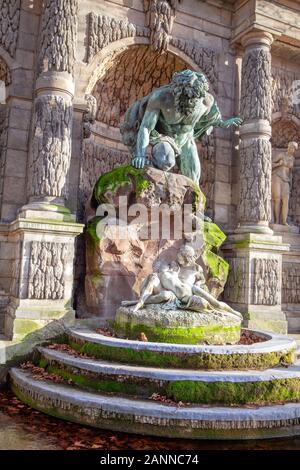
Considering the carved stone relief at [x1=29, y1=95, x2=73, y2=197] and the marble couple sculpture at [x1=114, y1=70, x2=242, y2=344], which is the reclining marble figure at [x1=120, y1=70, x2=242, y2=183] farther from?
the carved stone relief at [x1=29, y1=95, x2=73, y2=197]

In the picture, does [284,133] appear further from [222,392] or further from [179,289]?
[222,392]

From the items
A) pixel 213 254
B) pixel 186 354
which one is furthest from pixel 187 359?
pixel 213 254

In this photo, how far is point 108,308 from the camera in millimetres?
7152

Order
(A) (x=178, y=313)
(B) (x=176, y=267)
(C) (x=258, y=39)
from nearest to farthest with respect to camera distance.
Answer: (A) (x=178, y=313) < (B) (x=176, y=267) < (C) (x=258, y=39)

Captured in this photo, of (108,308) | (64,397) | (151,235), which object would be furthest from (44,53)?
(64,397)

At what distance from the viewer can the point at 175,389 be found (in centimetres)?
437

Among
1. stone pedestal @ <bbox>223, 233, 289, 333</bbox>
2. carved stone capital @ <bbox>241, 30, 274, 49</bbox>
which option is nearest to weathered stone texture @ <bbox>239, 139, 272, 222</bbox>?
stone pedestal @ <bbox>223, 233, 289, 333</bbox>

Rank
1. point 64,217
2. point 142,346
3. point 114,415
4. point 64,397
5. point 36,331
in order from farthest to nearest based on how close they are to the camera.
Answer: point 64,217 < point 36,331 < point 142,346 < point 64,397 < point 114,415

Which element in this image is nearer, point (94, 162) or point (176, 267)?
point (176, 267)

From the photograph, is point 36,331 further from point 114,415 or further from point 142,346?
point 114,415

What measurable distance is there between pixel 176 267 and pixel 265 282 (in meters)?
3.52

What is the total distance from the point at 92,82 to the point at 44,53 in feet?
4.24

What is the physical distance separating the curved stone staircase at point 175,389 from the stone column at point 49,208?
1.53 m

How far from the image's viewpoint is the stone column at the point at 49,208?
6809 mm
